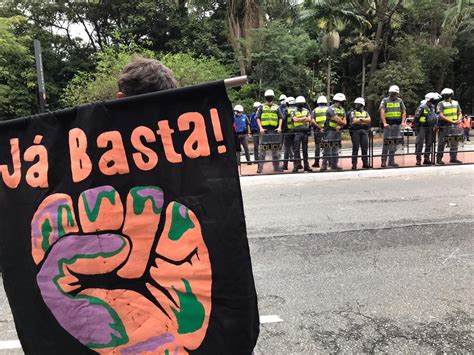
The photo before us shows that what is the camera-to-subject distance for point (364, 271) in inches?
191

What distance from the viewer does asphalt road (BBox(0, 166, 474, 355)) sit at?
137 inches

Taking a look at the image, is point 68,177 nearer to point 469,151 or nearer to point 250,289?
point 250,289

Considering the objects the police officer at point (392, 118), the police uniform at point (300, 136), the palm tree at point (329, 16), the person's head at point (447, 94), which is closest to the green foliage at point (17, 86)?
the palm tree at point (329, 16)

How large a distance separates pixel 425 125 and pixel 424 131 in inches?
6.2

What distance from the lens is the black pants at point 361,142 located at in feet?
38.9

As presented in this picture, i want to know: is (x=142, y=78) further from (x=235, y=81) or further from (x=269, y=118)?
(x=269, y=118)

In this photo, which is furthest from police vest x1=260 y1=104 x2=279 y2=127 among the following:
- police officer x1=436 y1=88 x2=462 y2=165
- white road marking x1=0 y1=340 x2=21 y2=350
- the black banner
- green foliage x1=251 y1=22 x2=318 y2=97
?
green foliage x1=251 y1=22 x2=318 y2=97

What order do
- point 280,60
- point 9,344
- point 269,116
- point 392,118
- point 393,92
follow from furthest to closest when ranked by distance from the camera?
point 280,60, point 269,116, point 392,118, point 393,92, point 9,344

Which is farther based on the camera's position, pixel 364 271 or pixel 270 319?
pixel 364 271

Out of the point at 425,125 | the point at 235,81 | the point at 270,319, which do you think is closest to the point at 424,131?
the point at 425,125

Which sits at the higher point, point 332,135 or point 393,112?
point 393,112

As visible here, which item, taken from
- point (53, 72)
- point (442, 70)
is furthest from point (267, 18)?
point (53, 72)

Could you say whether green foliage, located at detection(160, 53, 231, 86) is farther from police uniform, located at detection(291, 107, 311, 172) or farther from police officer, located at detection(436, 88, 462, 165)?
police officer, located at detection(436, 88, 462, 165)

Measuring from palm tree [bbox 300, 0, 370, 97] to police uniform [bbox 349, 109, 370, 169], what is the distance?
14814mm
